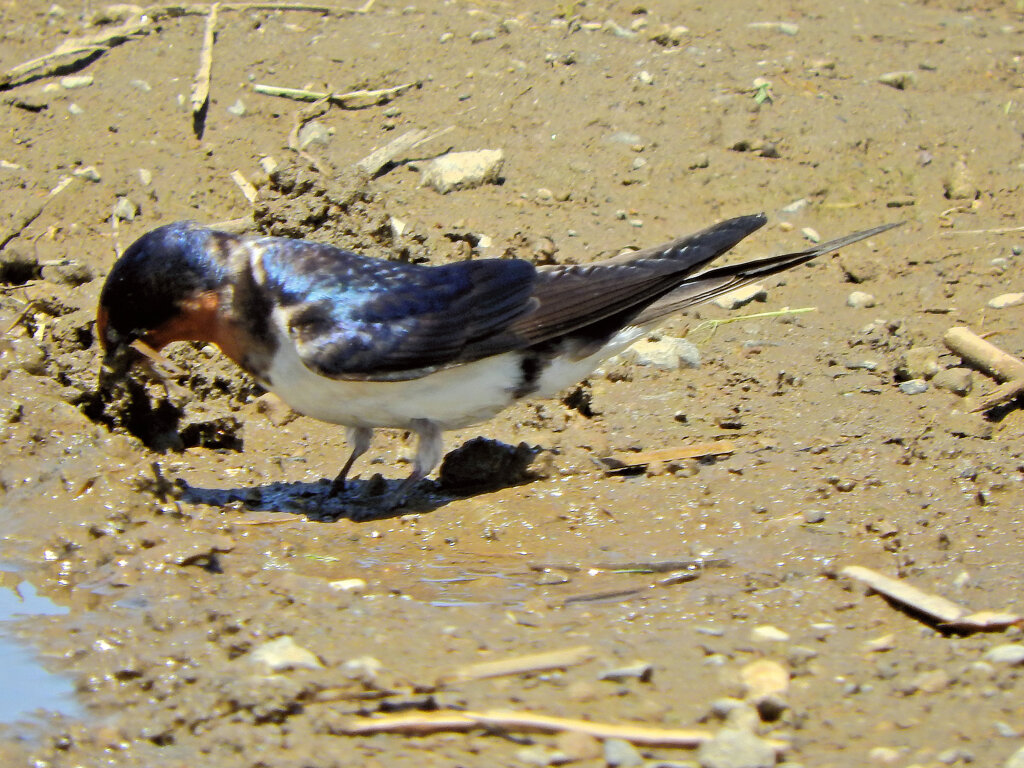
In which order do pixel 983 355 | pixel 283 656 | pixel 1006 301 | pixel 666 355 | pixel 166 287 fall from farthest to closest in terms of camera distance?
pixel 1006 301
pixel 666 355
pixel 983 355
pixel 166 287
pixel 283 656

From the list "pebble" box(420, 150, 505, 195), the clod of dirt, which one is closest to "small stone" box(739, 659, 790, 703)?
the clod of dirt

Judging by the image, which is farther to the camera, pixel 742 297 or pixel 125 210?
pixel 125 210

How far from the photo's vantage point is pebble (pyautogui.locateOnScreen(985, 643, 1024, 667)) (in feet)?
9.97

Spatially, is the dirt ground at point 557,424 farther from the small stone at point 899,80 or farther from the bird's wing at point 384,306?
the bird's wing at point 384,306

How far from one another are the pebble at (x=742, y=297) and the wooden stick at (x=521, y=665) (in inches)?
129

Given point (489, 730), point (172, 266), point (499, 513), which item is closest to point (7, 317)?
point (172, 266)

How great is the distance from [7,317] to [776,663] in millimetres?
3796

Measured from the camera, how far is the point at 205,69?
779 centimetres

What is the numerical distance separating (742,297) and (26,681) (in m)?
3.89

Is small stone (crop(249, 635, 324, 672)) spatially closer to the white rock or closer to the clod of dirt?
the white rock

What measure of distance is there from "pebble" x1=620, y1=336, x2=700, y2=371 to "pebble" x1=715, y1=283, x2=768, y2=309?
0.47m

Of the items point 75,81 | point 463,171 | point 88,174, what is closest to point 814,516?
point 463,171

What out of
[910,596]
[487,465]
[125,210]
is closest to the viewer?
[910,596]

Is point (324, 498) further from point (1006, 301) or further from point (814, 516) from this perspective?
point (1006, 301)
